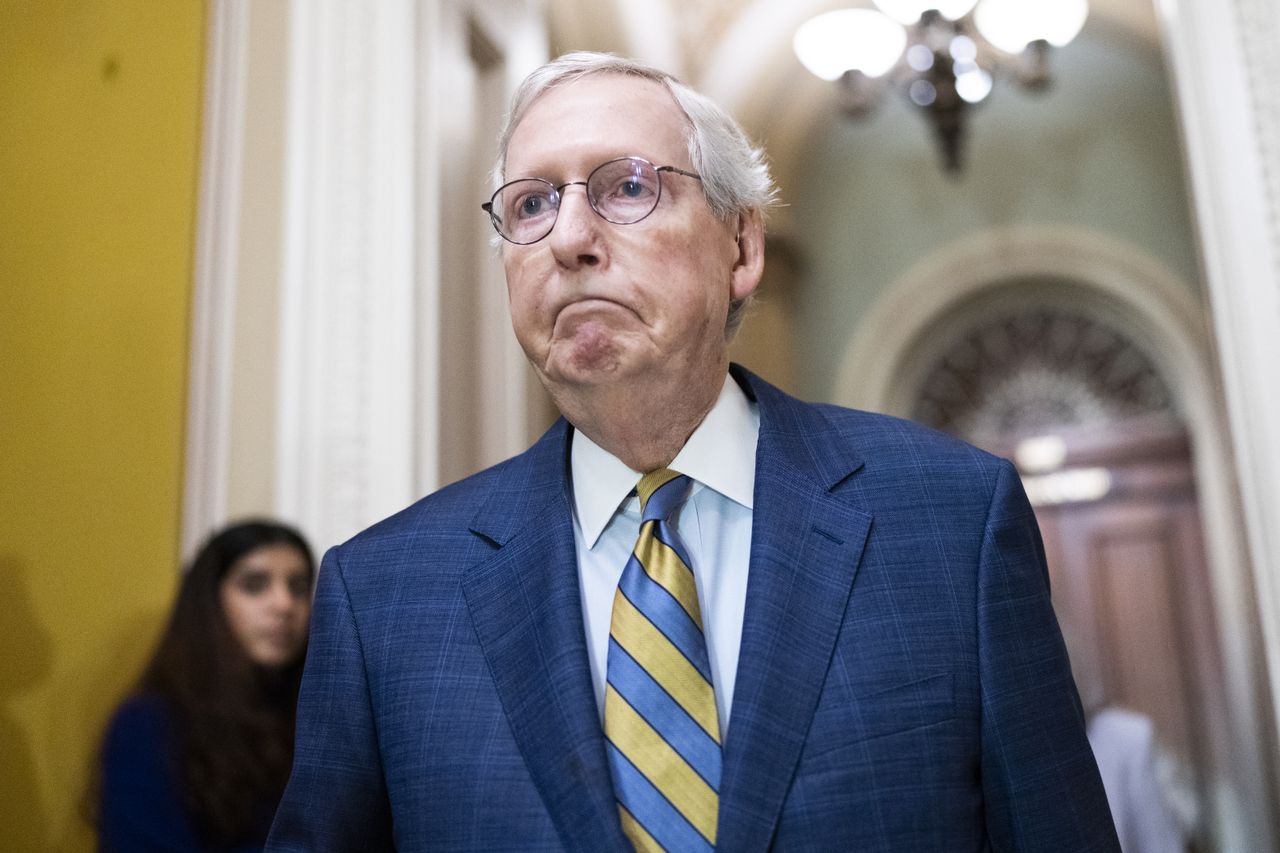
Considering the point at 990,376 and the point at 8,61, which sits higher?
the point at 990,376

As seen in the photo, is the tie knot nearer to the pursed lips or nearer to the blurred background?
the pursed lips

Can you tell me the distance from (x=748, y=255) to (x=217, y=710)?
1609mm

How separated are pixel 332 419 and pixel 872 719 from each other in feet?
5.95

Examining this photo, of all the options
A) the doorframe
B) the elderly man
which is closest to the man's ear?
the elderly man

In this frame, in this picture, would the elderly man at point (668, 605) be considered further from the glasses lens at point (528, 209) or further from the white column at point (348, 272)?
the white column at point (348, 272)

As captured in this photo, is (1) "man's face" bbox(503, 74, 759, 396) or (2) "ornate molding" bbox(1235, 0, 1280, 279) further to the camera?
(2) "ornate molding" bbox(1235, 0, 1280, 279)

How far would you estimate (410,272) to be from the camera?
8.69 ft

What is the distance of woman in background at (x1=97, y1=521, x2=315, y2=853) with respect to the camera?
2215 mm

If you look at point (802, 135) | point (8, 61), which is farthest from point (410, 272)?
point (802, 135)

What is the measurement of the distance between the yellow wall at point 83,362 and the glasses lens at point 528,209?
1.43 metres

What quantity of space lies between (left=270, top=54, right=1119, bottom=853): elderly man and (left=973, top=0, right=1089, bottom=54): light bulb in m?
3.67

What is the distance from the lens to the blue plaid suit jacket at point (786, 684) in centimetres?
107

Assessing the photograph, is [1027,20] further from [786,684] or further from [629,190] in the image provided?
[786,684]

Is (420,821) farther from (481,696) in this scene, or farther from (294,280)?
(294,280)
